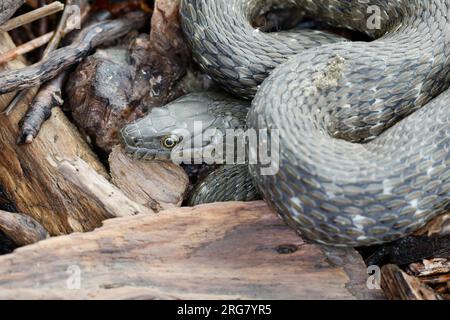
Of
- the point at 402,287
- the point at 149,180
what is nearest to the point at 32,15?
the point at 149,180

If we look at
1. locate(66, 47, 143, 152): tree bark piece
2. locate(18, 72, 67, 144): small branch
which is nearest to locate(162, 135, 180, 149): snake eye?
locate(66, 47, 143, 152): tree bark piece

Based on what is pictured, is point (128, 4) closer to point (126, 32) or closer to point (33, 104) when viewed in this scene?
point (126, 32)

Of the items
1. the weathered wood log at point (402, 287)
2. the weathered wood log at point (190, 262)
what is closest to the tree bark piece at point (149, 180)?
the weathered wood log at point (190, 262)

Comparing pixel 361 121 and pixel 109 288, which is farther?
pixel 361 121

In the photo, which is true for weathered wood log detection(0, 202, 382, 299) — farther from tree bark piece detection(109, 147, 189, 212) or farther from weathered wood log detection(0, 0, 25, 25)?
weathered wood log detection(0, 0, 25, 25)

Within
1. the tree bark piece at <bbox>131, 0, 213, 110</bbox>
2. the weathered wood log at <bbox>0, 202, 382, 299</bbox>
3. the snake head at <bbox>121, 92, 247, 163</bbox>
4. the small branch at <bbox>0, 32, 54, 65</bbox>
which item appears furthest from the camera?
the tree bark piece at <bbox>131, 0, 213, 110</bbox>

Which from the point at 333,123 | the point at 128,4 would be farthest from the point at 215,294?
the point at 128,4
